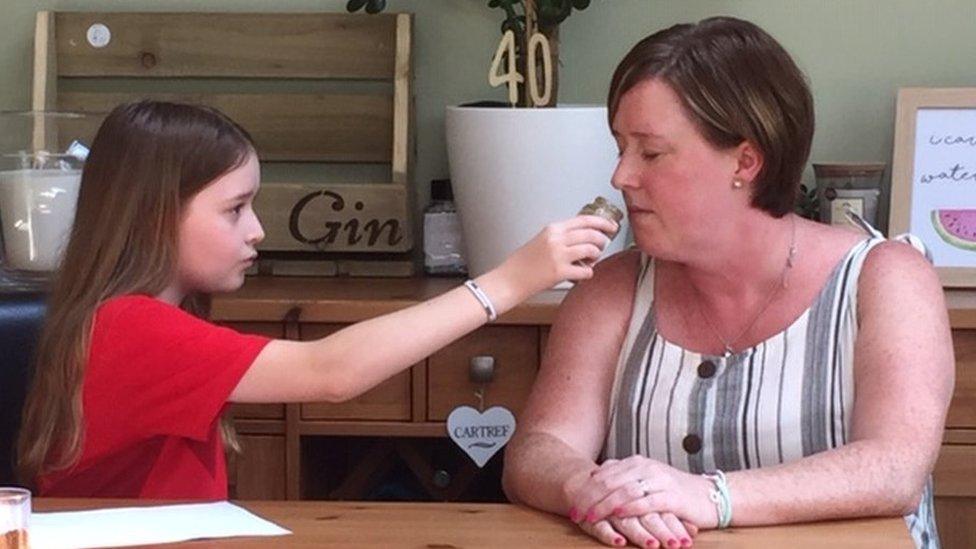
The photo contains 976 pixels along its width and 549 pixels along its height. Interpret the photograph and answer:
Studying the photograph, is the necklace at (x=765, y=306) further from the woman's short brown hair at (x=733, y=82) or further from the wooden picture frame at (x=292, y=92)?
the wooden picture frame at (x=292, y=92)

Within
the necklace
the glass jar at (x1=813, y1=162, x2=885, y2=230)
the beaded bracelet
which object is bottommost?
the beaded bracelet

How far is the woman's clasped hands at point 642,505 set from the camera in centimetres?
143

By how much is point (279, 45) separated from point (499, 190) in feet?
1.79

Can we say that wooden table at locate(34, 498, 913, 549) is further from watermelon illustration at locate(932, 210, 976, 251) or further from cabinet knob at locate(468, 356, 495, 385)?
watermelon illustration at locate(932, 210, 976, 251)

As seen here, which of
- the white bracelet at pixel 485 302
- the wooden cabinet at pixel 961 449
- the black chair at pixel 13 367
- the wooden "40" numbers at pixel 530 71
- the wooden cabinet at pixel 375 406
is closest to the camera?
the white bracelet at pixel 485 302

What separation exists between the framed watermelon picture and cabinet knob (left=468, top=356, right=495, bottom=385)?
72 cm

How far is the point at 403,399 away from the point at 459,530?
0.94 meters

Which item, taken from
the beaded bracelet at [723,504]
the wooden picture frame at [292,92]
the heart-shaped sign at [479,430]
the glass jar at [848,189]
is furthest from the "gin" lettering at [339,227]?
the beaded bracelet at [723,504]

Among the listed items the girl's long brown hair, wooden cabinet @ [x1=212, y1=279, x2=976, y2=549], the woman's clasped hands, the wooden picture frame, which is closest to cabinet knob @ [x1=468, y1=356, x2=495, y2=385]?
wooden cabinet @ [x1=212, y1=279, x2=976, y2=549]

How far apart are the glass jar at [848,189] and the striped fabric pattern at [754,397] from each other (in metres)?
0.67

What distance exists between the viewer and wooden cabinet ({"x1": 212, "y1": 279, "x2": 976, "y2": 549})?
91.4 inches

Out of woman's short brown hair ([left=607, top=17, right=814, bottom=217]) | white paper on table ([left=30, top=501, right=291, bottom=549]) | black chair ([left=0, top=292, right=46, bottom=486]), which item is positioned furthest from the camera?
black chair ([left=0, top=292, right=46, bottom=486])

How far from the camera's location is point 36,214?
2.46m

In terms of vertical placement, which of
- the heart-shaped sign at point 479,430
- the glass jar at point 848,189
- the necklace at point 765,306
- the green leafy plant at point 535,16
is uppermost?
the green leafy plant at point 535,16
